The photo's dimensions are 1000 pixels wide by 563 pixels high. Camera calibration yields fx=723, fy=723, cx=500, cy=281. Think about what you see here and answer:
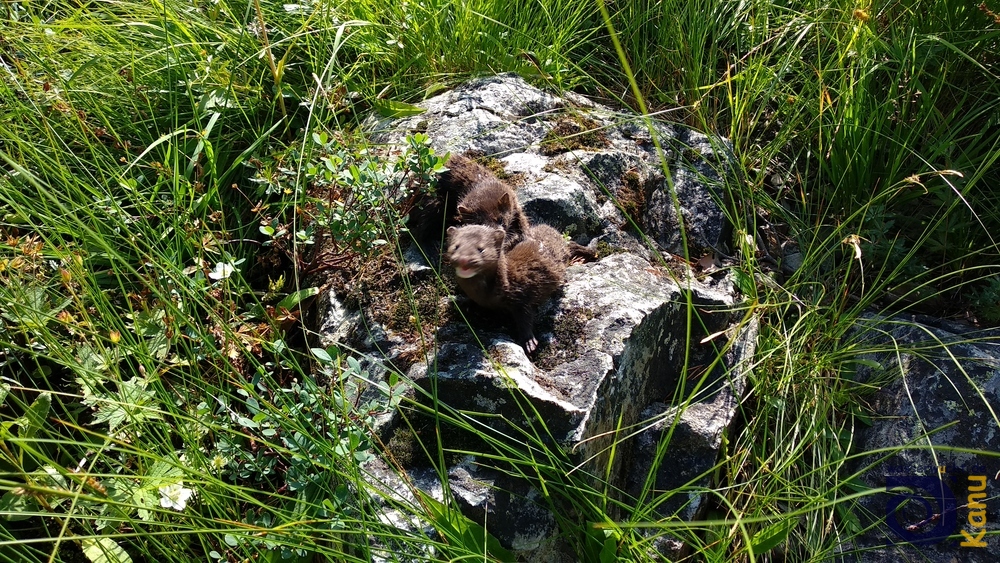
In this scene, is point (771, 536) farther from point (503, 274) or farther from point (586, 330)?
point (503, 274)

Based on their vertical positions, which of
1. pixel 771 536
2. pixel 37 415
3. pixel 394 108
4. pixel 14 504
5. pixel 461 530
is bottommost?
pixel 771 536

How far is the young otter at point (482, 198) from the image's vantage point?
328 cm

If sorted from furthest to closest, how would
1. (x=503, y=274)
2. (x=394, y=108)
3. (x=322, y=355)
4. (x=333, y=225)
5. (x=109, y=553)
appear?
(x=394, y=108) < (x=333, y=225) < (x=503, y=274) < (x=322, y=355) < (x=109, y=553)

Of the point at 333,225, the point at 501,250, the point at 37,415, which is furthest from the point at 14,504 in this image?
the point at 501,250

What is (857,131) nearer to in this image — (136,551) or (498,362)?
(498,362)

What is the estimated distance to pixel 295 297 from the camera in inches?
118

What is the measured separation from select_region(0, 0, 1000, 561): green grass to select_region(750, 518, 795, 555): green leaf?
13 millimetres

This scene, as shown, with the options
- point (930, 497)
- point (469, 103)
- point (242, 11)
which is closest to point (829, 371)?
point (930, 497)

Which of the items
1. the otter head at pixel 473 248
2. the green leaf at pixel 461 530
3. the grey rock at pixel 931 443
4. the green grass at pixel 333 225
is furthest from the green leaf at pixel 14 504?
the grey rock at pixel 931 443

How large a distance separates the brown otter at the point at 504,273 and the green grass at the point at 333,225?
1.16 feet

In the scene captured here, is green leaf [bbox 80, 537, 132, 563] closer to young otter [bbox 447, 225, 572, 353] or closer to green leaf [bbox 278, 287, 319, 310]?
green leaf [bbox 278, 287, 319, 310]

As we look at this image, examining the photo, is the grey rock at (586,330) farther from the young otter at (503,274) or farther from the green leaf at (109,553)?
the green leaf at (109,553)

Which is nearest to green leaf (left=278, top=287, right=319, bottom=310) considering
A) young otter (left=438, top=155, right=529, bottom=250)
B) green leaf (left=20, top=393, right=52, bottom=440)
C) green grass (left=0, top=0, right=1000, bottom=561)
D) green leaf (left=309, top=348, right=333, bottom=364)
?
green grass (left=0, top=0, right=1000, bottom=561)

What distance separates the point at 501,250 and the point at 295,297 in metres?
0.87
